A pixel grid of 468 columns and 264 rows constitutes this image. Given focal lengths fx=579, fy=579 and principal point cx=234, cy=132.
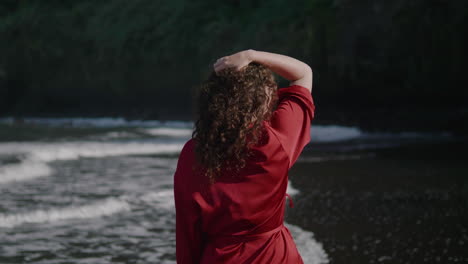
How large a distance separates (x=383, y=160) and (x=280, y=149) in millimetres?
9827

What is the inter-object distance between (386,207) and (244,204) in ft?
16.9

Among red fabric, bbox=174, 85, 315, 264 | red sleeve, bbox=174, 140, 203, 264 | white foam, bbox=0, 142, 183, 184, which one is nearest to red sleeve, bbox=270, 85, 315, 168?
red fabric, bbox=174, 85, 315, 264

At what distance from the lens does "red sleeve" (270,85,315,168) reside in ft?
5.95

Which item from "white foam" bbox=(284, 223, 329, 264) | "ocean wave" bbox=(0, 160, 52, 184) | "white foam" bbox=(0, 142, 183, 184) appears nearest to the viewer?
"white foam" bbox=(284, 223, 329, 264)

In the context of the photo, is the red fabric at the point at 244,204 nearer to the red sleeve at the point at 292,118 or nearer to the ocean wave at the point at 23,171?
the red sleeve at the point at 292,118

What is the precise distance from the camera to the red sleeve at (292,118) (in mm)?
1812

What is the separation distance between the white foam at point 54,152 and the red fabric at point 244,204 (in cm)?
835

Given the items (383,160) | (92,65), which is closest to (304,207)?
(383,160)

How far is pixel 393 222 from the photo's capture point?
230 inches

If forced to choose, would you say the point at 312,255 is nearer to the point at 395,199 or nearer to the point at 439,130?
the point at 395,199

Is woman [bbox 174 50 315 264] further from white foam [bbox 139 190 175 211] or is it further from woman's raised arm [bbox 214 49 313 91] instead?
white foam [bbox 139 190 175 211]

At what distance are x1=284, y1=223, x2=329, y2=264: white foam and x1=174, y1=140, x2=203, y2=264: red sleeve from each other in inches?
114

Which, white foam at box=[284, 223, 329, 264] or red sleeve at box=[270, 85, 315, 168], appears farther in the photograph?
white foam at box=[284, 223, 329, 264]

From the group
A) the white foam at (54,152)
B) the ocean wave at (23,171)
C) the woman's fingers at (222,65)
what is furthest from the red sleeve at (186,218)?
the white foam at (54,152)
